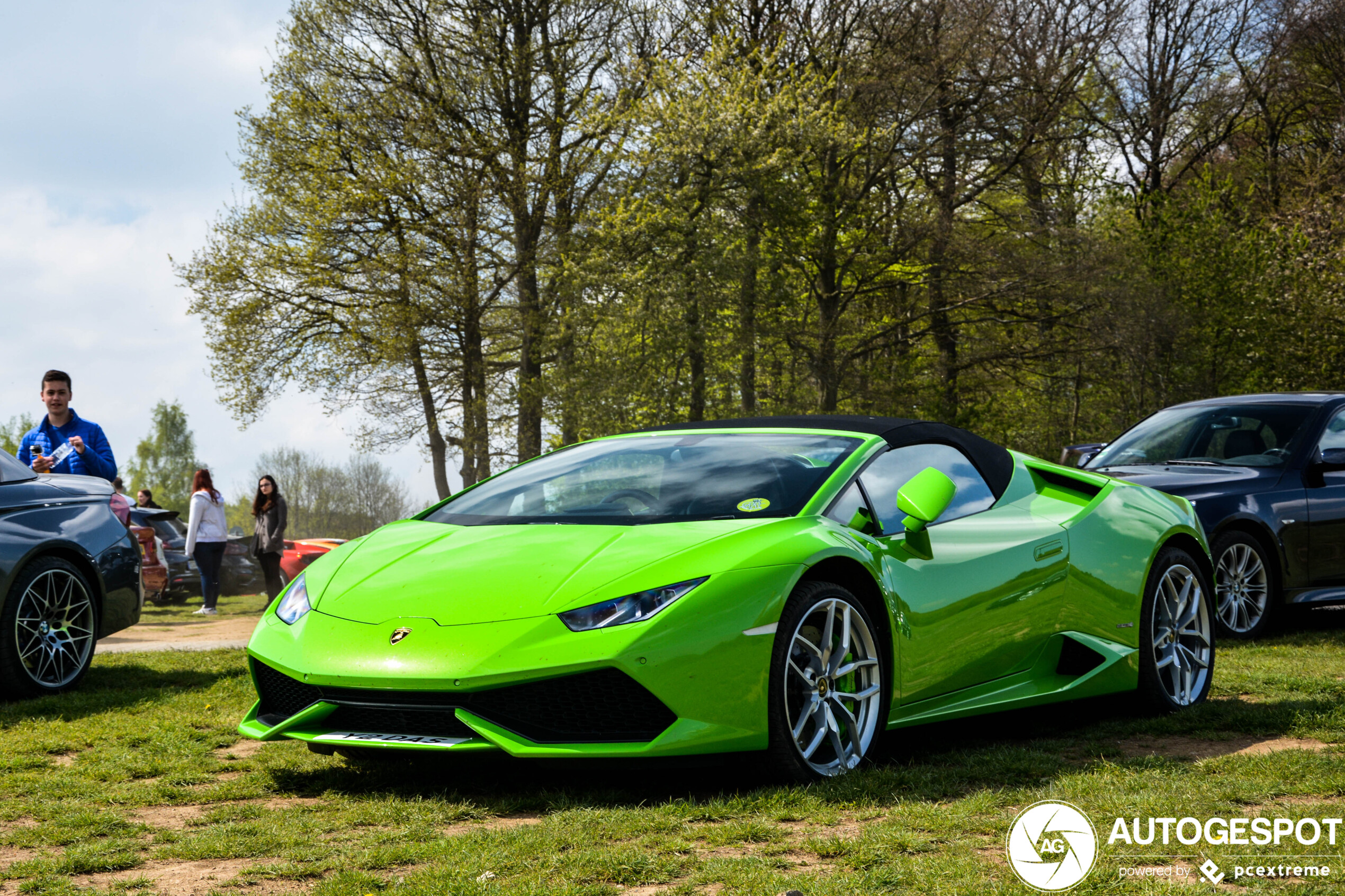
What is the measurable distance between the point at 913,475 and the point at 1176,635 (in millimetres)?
1863

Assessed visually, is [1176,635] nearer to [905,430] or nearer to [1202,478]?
[905,430]

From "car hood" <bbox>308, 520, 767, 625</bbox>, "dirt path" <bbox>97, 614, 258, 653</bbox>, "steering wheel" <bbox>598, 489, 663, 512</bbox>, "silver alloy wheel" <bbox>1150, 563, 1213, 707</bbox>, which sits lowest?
"dirt path" <bbox>97, 614, 258, 653</bbox>

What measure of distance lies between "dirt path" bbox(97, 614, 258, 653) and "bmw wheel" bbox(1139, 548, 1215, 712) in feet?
23.4

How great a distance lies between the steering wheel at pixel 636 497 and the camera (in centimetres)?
494

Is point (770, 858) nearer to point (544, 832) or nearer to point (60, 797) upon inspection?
point (544, 832)

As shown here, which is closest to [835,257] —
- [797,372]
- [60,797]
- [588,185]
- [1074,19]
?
[797,372]

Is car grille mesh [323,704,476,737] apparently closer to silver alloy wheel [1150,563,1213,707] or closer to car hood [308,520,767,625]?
car hood [308,520,767,625]

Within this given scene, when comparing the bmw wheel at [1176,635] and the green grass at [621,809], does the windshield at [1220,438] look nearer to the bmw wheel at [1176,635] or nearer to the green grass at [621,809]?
the bmw wheel at [1176,635]

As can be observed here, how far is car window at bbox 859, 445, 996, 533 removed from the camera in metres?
5.04

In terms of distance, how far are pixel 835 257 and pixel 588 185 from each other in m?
5.83

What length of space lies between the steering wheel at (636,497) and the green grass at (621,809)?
1003 mm

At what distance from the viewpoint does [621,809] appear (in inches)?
155

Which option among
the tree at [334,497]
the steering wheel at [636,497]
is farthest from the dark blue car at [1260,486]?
the tree at [334,497]

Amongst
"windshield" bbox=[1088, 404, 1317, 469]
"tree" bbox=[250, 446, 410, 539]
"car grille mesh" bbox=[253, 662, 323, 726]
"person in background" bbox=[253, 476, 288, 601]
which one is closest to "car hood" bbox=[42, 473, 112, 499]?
"car grille mesh" bbox=[253, 662, 323, 726]
